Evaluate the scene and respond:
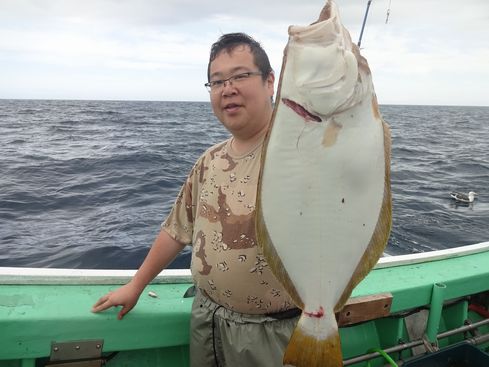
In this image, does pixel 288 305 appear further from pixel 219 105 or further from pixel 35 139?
pixel 35 139

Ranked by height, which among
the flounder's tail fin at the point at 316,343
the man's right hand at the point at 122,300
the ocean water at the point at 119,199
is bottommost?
the ocean water at the point at 119,199

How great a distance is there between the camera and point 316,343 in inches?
60.2

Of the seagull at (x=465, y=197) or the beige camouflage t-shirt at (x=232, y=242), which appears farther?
the seagull at (x=465, y=197)

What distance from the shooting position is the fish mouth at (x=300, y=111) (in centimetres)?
146

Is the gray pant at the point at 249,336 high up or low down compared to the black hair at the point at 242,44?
down

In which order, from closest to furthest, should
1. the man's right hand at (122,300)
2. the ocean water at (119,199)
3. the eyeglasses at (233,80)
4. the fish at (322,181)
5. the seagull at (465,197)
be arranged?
1. the fish at (322,181)
2. the eyeglasses at (233,80)
3. the man's right hand at (122,300)
4. the ocean water at (119,199)
5. the seagull at (465,197)

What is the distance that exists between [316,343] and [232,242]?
57 cm

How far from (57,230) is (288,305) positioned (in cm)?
539

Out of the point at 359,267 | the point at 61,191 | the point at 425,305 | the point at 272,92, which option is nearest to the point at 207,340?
the point at 359,267

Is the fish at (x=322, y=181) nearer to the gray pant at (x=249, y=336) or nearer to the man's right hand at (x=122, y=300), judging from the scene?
the gray pant at (x=249, y=336)

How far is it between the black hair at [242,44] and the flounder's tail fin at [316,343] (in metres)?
1.06

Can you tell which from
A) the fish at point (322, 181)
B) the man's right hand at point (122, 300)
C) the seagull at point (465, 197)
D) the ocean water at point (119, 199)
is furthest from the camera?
the seagull at point (465, 197)

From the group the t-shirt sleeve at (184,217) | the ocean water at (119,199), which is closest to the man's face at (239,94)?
the t-shirt sleeve at (184,217)

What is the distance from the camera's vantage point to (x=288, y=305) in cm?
187
